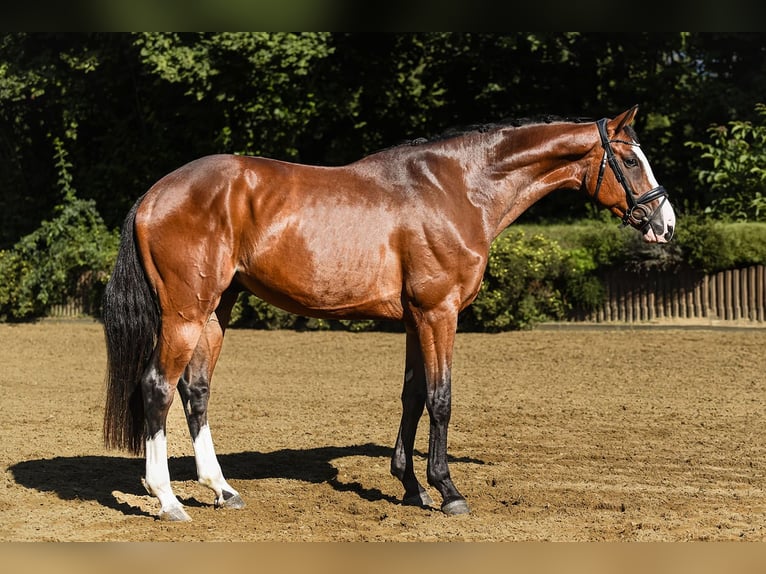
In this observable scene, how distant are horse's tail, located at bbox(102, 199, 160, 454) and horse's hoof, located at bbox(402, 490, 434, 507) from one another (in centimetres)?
160

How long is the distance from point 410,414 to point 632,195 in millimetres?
1863

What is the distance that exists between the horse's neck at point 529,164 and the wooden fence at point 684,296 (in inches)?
359

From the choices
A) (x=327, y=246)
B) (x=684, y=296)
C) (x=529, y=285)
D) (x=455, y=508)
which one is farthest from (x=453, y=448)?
(x=684, y=296)

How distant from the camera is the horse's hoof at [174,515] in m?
5.22

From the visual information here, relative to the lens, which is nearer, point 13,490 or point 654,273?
point 13,490

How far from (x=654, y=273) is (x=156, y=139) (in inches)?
442

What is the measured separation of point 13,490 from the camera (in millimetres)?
5875

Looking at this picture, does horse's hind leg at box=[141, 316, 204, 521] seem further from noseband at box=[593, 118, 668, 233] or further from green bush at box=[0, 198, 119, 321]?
green bush at box=[0, 198, 119, 321]

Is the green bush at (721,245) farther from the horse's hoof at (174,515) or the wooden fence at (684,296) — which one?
the horse's hoof at (174,515)

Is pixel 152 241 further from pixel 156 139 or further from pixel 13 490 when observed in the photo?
pixel 156 139

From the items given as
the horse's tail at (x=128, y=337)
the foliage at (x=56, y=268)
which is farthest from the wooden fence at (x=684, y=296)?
the horse's tail at (x=128, y=337)
